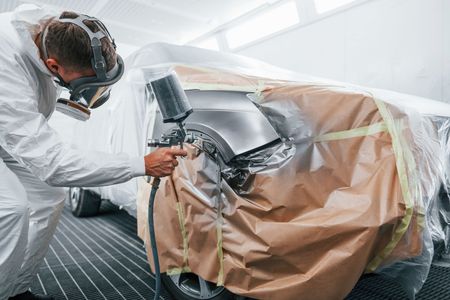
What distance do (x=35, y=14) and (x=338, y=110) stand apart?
3.94ft

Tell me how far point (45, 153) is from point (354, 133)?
100 centimetres

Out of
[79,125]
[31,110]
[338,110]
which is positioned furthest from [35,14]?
[79,125]

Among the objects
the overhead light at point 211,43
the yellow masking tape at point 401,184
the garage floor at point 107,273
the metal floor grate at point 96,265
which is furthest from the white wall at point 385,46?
the metal floor grate at point 96,265

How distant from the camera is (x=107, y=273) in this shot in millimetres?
2014

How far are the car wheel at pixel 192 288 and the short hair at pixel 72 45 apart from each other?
907 mm

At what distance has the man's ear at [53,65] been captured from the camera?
1.26 m

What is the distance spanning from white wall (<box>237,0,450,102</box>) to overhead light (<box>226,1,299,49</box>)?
0.70 ft

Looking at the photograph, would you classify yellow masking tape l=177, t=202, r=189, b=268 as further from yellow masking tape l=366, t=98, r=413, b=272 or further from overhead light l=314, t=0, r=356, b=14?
overhead light l=314, t=0, r=356, b=14

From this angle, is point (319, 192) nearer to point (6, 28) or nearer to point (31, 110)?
point (31, 110)

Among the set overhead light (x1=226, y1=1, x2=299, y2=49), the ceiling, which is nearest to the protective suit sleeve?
the ceiling

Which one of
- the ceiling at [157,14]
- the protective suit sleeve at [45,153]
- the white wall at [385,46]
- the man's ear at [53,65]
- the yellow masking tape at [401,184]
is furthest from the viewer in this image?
the ceiling at [157,14]

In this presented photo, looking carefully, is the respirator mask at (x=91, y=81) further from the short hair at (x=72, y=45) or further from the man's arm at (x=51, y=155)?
the man's arm at (x=51, y=155)

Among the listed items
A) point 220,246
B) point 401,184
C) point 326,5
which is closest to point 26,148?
point 220,246

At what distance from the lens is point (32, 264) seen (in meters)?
1.59
